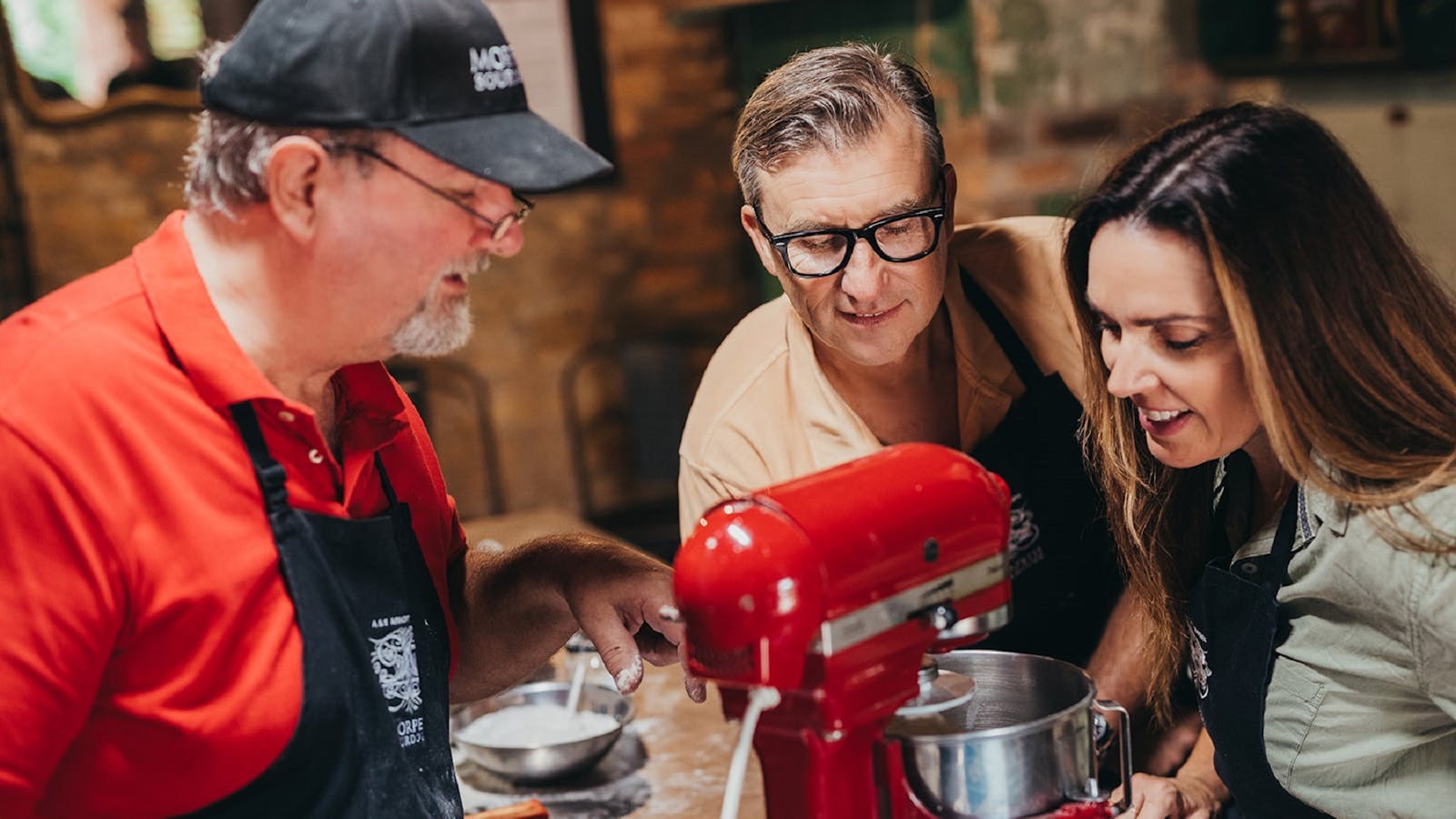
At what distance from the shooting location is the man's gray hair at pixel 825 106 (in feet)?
6.69

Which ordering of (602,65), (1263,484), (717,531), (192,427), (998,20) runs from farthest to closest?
(602,65), (998,20), (1263,484), (192,427), (717,531)

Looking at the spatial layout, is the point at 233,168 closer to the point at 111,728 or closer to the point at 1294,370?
the point at 111,728

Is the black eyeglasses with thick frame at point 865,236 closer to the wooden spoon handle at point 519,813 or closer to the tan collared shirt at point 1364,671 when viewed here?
the tan collared shirt at point 1364,671

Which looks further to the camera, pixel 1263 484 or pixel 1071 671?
pixel 1263 484

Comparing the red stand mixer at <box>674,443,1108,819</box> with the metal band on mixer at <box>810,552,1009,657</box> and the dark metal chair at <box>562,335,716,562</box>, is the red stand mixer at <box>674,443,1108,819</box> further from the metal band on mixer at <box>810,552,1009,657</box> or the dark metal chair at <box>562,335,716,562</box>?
the dark metal chair at <box>562,335,716,562</box>

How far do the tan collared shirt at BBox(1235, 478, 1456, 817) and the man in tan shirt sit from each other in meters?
0.55

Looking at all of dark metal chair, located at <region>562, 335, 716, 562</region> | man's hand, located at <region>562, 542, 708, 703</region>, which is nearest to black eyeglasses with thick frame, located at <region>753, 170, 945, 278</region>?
man's hand, located at <region>562, 542, 708, 703</region>

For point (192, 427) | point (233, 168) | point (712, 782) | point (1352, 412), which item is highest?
point (233, 168)

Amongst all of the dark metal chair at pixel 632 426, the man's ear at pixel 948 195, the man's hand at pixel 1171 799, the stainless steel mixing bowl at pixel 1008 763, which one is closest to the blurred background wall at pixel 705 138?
the dark metal chair at pixel 632 426

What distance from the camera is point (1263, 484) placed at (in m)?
1.81

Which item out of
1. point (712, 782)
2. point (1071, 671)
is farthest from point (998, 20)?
point (1071, 671)

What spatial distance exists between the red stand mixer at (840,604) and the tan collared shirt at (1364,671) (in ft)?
1.27

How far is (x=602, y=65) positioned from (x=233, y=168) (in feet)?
16.9

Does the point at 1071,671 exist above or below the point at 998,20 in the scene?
below
